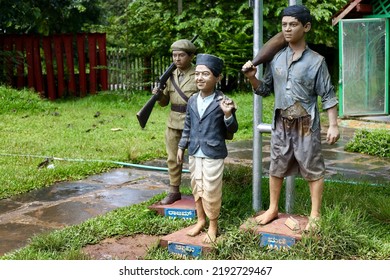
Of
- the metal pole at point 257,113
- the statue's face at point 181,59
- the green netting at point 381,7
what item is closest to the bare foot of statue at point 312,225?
the metal pole at point 257,113

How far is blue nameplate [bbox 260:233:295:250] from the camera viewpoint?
4.21 m

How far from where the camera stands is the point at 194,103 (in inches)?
178

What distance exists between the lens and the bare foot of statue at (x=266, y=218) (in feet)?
14.6

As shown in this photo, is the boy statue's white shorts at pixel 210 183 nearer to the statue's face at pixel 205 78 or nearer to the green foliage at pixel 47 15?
the statue's face at pixel 205 78

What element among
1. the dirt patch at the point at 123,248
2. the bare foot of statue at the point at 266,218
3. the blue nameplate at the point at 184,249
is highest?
the bare foot of statue at the point at 266,218

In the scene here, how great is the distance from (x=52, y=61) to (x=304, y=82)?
42.1 ft

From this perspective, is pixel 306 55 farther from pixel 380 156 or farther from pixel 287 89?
pixel 380 156

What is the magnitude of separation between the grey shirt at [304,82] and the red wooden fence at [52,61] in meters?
11.8

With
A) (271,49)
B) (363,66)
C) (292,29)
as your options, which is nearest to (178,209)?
(271,49)

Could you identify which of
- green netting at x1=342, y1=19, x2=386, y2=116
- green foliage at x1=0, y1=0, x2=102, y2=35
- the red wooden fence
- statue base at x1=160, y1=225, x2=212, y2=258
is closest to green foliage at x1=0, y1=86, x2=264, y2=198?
the red wooden fence

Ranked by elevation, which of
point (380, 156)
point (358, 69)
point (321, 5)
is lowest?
A: point (380, 156)
